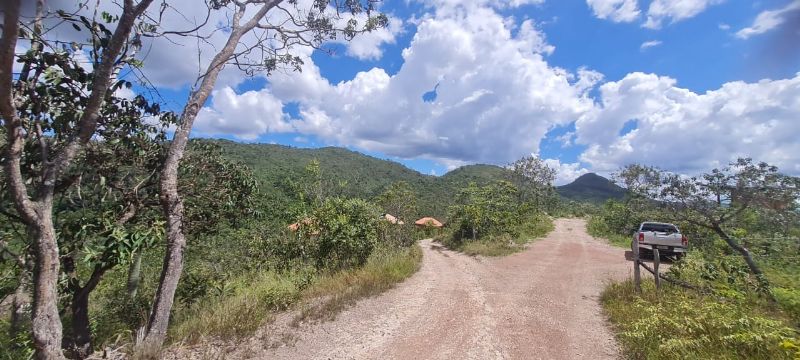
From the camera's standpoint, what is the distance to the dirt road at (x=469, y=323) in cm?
542

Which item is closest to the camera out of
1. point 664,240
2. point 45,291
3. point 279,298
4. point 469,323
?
point 45,291

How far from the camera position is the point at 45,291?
3.49 m

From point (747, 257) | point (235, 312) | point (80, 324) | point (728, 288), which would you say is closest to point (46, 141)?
point (80, 324)

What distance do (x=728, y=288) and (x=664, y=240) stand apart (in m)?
8.09

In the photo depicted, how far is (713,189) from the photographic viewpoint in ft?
30.1

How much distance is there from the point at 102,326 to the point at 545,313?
811 cm

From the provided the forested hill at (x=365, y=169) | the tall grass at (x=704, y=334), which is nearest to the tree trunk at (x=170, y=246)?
the tall grass at (x=704, y=334)

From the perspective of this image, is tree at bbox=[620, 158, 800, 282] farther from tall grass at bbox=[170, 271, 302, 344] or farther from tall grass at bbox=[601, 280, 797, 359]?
tall grass at bbox=[170, 271, 302, 344]

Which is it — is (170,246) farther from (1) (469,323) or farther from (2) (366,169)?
(2) (366,169)

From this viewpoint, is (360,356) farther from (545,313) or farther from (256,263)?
(256,263)

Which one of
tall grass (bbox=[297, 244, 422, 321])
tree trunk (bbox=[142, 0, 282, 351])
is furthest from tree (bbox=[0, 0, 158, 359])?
tall grass (bbox=[297, 244, 422, 321])

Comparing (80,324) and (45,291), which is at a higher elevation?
(45,291)

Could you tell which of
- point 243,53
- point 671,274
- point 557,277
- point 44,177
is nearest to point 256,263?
point 243,53

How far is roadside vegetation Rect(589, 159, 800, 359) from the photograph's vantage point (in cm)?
453
